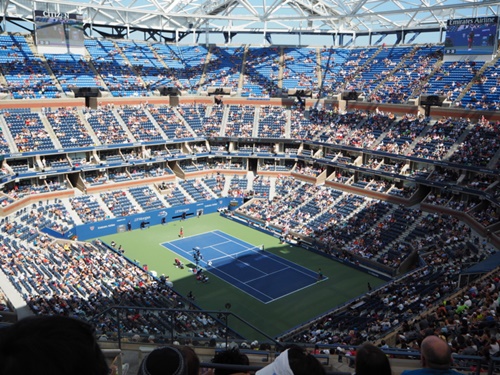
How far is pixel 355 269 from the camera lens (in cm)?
3453

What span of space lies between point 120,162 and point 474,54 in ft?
124

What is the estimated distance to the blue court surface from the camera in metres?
31.5

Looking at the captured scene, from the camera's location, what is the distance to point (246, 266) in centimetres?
3494

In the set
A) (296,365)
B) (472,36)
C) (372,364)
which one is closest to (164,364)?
(296,365)

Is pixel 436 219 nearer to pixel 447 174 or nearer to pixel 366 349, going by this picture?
pixel 447 174

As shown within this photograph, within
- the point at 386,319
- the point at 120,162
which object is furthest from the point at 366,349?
the point at 120,162

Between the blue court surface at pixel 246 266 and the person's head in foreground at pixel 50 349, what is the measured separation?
94.3 ft

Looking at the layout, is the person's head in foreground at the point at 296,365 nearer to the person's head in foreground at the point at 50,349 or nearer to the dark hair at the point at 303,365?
the dark hair at the point at 303,365

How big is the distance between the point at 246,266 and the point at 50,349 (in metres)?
33.8

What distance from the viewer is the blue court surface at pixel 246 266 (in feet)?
103

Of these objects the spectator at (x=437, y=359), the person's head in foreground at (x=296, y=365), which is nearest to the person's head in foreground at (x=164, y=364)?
the person's head in foreground at (x=296, y=365)

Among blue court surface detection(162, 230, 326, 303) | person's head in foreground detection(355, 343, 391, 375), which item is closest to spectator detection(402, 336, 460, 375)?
person's head in foreground detection(355, 343, 391, 375)

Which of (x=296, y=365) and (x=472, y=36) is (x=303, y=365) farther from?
(x=472, y=36)

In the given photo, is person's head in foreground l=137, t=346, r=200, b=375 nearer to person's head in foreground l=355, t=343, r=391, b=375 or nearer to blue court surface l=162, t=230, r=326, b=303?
person's head in foreground l=355, t=343, r=391, b=375
